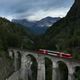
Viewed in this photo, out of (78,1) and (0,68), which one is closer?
(0,68)

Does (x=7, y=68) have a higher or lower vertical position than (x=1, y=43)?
lower

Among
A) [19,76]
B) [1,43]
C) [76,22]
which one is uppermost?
[76,22]

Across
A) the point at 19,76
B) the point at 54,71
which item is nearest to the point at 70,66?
the point at 54,71

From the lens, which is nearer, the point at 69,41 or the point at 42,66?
the point at 42,66

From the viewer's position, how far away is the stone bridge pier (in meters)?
64.9

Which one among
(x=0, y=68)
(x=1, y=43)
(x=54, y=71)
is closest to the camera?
(x=54, y=71)

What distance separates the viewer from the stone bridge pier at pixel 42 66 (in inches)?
2555

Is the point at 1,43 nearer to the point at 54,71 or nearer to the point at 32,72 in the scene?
the point at 32,72

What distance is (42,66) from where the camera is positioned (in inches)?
3118

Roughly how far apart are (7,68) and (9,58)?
9.35 metres

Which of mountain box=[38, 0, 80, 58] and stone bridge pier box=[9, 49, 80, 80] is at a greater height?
mountain box=[38, 0, 80, 58]

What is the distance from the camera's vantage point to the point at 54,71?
73812mm

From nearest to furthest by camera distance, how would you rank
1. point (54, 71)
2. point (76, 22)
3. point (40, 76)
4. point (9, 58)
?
point (54, 71), point (40, 76), point (9, 58), point (76, 22)

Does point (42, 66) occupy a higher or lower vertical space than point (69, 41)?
lower
